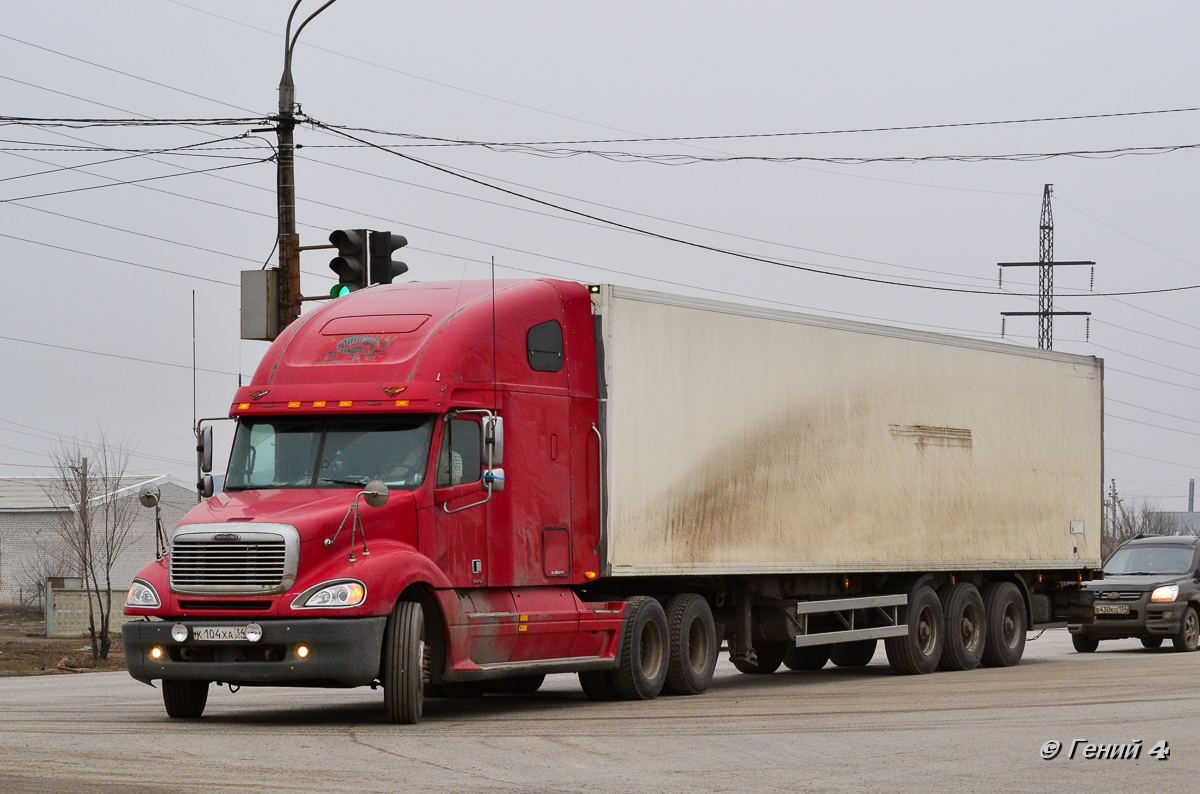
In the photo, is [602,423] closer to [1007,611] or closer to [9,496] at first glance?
[1007,611]

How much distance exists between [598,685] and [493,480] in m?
2.88

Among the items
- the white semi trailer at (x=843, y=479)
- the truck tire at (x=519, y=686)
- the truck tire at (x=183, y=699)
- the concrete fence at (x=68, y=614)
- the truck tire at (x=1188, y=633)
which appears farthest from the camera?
the concrete fence at (x=68, y=614)

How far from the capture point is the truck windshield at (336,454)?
13992 millimetres

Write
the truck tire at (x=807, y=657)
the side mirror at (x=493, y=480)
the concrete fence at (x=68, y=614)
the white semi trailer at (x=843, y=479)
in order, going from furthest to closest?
the concrete fence at (x=68, y=614) → the truck tire at (x=807, y=657) → the white semi trailer at (x=843, y=479) → the side mirror at (x=493, y=480)

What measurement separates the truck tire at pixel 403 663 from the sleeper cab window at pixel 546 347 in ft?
9.21

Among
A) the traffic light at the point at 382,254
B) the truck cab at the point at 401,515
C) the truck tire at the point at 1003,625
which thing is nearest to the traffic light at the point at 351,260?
the traffic light at the point at 382,254

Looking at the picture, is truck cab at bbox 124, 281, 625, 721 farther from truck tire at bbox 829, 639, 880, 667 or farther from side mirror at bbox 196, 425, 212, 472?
truck tire at bbox 829, 639, 880, 667

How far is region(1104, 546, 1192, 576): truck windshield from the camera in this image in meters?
27.1

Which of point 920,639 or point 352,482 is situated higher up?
point 352,482

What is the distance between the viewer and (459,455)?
14.3 metres

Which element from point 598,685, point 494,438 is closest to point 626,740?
point 494,438

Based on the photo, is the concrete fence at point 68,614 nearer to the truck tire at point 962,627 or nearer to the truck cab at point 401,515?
the truck tire at point 962,627

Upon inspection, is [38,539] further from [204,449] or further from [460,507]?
[460,507]

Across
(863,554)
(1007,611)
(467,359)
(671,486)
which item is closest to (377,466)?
(467,359)
